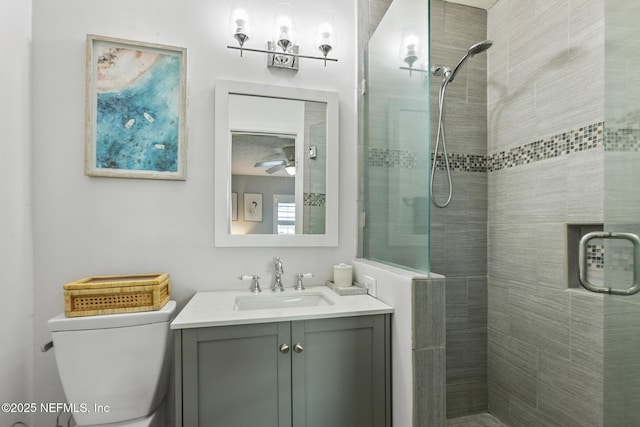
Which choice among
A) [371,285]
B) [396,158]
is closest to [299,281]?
[371,285]

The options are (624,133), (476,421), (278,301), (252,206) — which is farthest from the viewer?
(476,421)

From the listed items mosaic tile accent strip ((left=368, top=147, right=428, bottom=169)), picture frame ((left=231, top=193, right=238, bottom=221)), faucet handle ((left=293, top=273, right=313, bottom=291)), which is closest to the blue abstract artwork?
picture frame ((left=231, top=193, right=238, bottom=221))

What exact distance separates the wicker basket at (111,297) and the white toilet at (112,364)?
0.03 metres

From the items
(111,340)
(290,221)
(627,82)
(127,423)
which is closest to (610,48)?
(627,82)

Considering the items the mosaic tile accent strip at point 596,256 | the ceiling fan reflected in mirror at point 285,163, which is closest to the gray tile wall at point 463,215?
the mosaic tile accent strip at point 596,256

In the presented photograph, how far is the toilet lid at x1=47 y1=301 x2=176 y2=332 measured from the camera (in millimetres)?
1209

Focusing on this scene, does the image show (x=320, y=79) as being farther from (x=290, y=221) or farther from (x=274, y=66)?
(x=290, y=221)

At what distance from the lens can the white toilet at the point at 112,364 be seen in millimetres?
1217

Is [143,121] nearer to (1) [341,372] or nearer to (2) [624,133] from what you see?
(1) [341,372]

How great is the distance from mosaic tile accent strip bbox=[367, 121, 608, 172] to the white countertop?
0.64 m

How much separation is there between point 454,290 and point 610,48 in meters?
1.41

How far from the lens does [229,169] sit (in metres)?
1.66

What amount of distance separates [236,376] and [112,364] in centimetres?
50

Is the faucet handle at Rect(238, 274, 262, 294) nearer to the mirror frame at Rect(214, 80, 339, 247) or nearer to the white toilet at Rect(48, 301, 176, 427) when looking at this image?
the mirror frame at Rect(214, 80, 339, 247)
